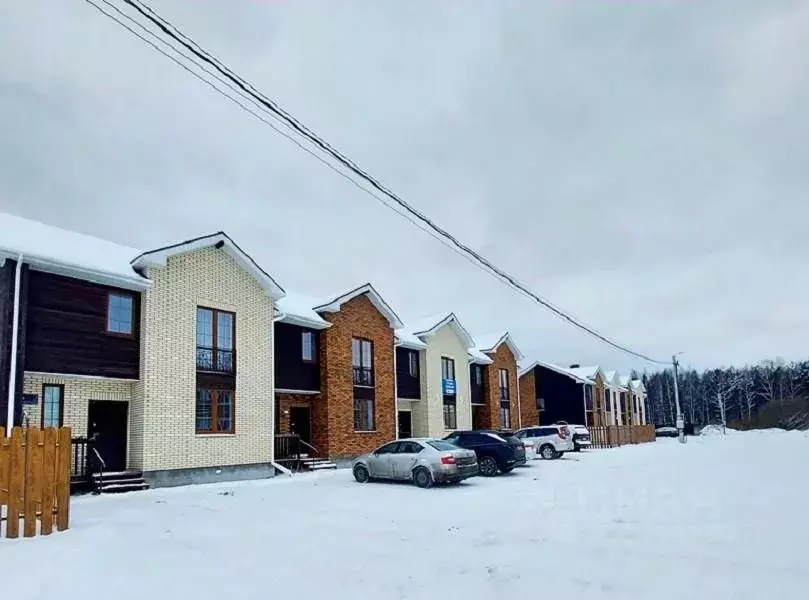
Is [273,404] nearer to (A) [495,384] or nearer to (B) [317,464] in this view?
(B) [317,464]

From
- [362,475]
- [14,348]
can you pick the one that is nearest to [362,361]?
[362,475]

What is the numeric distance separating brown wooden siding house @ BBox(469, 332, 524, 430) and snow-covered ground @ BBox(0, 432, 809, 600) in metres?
23.7

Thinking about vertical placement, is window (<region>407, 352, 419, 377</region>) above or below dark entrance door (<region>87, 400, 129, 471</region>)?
above

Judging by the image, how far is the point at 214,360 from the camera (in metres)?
21.1

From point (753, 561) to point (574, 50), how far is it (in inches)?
339

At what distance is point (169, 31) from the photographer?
8359 mm

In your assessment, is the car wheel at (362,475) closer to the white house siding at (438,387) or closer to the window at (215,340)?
the window at (215,340)

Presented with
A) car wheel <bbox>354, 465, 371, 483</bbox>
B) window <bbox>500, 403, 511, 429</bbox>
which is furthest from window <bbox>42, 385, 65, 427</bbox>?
window <bbox>500, 403, 511, 429</bbox>

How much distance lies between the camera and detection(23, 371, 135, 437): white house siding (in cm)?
1684

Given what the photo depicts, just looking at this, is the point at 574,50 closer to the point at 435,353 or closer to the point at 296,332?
the point at 296,332

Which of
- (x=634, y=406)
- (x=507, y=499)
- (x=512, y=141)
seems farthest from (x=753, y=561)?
(x=634, y=406)

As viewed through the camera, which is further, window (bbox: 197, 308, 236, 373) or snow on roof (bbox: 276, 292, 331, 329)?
snow on roof (bbox: 276, 292, 331, 329)

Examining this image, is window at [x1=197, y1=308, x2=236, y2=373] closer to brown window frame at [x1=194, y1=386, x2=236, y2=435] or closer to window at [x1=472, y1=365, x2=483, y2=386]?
brown window frame at [x1=194, y1=386, x2=236, y2=435]

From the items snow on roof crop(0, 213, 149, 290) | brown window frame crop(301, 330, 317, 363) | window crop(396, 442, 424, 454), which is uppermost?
snow on roof crop(0, 213, 149, 290)
